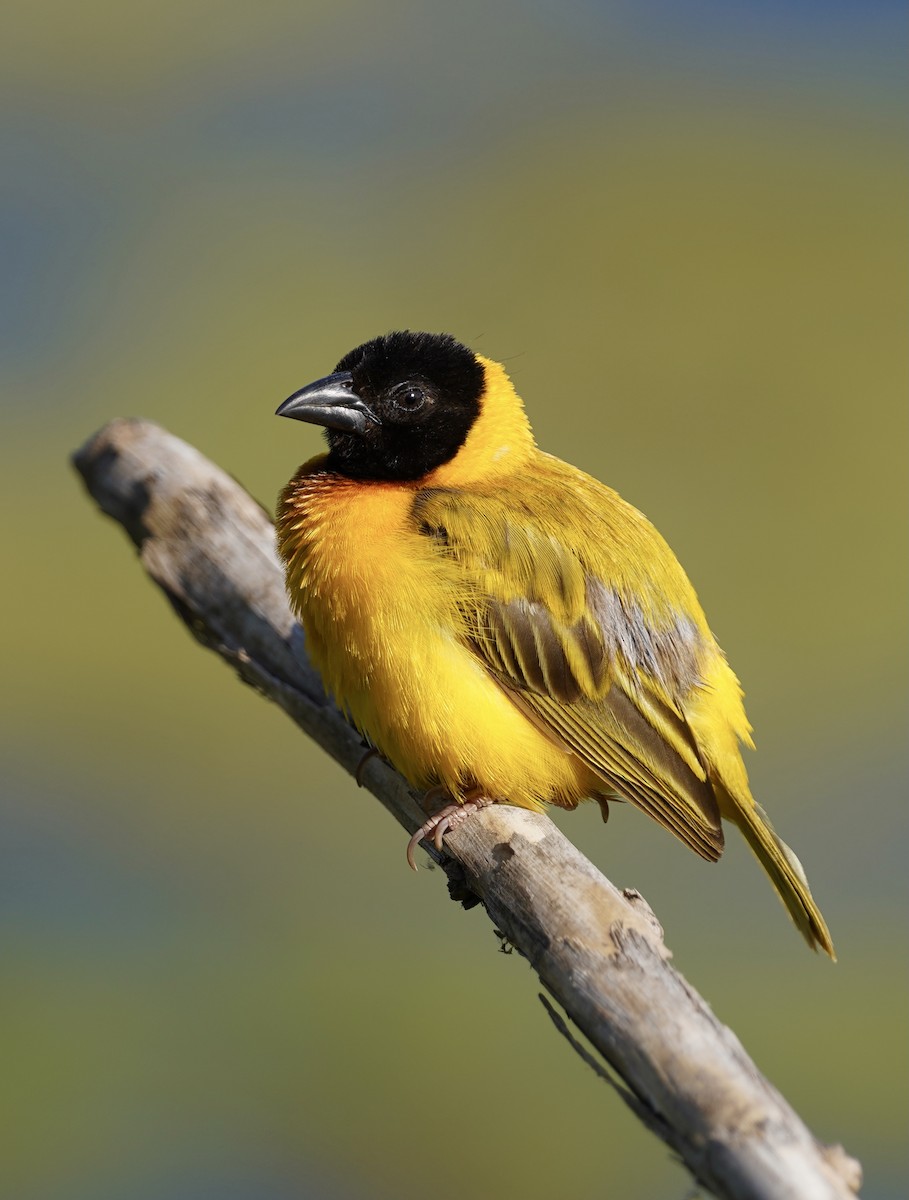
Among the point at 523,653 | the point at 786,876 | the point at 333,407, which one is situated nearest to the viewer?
the point at 523,653

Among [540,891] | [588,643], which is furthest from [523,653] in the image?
[540,891]

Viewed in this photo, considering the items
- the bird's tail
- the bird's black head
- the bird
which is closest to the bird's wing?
the bird

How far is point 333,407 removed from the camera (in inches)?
155

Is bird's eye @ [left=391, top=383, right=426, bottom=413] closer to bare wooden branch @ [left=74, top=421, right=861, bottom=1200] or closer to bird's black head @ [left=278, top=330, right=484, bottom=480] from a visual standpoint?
bird's black head @ [left=278, top=330, right=484, bottom=480]

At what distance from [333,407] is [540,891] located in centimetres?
168

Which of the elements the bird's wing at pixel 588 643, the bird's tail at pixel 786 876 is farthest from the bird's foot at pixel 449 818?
the bird's tail at pixel 786 876

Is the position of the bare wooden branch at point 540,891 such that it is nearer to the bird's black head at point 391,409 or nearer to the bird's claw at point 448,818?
the bird's claw at point 448,818

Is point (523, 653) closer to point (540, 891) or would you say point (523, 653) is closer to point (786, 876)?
point (540, 891)

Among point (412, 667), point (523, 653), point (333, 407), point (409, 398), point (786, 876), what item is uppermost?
point (333, 407)

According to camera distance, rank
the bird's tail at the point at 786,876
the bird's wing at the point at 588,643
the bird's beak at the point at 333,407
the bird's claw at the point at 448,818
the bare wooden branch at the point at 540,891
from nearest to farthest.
→ the bare wooden branch at the point at 540,891
the bird's claw at the point at 448,818
the bird's wing at the point at 588,643
the bird's tail at the point at 786,876
the bird's beak at the point at 333,407

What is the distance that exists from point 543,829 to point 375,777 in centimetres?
85

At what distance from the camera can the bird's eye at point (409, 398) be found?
→ 3990mm

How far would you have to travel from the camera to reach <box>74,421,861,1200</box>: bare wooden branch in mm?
2188

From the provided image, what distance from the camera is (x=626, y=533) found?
148 inches
